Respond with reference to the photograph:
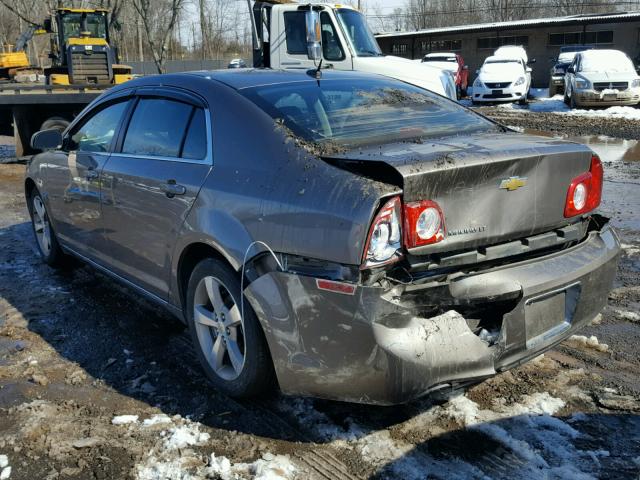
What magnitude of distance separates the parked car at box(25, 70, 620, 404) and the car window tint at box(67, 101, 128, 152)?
427 mm

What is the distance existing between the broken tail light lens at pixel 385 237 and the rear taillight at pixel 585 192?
3.32 ft

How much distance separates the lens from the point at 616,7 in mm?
62375

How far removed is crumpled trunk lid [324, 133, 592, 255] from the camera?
256 cm

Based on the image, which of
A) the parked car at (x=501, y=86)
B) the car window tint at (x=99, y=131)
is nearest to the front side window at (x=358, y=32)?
the car window tint at (x=99, y=131)

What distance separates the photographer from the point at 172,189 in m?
3.41

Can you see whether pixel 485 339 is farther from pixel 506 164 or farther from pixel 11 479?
pixel 11 479

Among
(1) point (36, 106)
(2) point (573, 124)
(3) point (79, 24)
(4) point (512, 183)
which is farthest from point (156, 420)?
(3) point (79, 24)

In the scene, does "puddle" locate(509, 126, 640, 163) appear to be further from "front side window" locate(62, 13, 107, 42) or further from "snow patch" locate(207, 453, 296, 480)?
"front side window" locate(62, 13, 107, 42)

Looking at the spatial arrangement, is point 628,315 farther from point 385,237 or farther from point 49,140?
point 49,140

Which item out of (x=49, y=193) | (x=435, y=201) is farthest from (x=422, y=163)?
(x=49, y=193)

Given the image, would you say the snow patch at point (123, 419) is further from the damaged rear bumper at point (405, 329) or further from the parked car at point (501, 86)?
the parked car at point (501, 86)

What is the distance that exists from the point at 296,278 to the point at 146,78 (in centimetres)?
214

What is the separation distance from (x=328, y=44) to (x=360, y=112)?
25.6 ft

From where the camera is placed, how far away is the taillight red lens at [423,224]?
251cm
